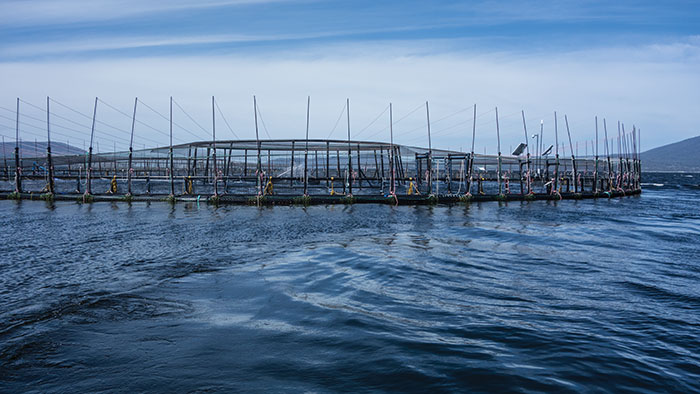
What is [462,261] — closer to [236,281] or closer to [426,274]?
[426,274]

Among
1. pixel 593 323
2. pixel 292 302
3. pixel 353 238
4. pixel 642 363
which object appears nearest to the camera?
pixel 642 363

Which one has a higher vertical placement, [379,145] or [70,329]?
[379,145]

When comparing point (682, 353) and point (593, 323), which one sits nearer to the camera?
point (682, 353)

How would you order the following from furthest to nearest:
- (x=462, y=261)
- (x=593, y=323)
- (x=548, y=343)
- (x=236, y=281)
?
(x=462, y=261), (x=236, y=281), (x=593, y=323), (x=548, y=343)

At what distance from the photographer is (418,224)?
18.1 meters

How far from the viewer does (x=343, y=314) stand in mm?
6574

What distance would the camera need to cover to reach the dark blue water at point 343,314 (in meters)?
4.64

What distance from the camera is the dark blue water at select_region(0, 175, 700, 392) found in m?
4.64

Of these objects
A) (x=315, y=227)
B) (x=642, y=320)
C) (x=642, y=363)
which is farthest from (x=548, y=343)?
(x=315, y=227)

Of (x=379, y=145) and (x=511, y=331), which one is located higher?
(x=379, y=145)

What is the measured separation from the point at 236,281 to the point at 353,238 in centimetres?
634

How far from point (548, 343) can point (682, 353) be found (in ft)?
5.08

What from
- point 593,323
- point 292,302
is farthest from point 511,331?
point 292,302

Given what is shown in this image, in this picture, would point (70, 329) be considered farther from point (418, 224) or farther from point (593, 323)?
point (418, 224)
